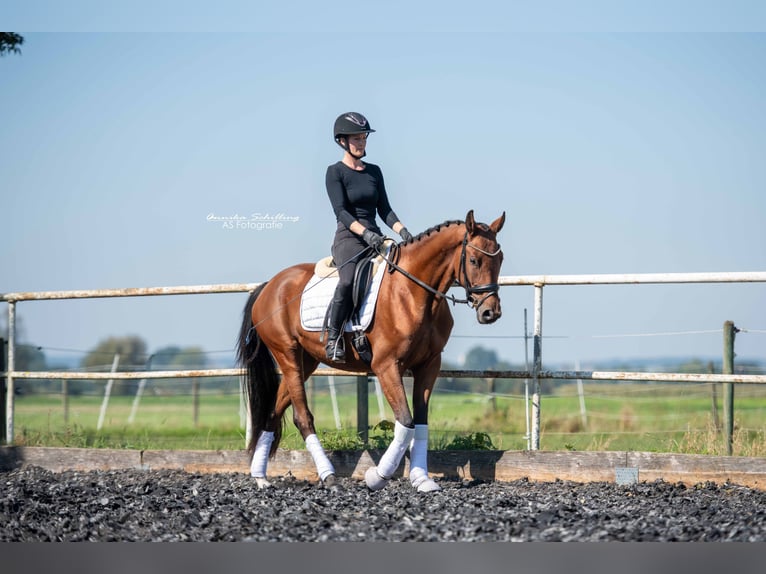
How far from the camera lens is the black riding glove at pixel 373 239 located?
21.5ft

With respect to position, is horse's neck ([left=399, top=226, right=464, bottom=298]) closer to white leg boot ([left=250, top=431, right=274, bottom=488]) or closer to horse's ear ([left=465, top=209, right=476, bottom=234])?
horse's ear ([left=465, top=209, right=476, bottom=234])

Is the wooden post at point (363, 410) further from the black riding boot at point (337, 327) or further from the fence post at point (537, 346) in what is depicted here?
the fence post at point (537, 346)

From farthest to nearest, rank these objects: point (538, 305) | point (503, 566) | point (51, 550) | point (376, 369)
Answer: point (538, 305) → point (376, 369) → point (51, 550) → point (503, 566)

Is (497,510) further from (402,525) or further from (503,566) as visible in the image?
(503,566)

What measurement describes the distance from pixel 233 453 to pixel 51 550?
9.85 ft

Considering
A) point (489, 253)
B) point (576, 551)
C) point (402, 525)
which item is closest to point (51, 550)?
point (402, 525)

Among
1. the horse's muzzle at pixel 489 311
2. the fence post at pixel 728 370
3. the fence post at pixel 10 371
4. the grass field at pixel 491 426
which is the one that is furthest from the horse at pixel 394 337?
the fence post at pixel 10 371

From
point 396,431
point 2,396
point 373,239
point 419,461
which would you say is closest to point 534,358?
point 419,461

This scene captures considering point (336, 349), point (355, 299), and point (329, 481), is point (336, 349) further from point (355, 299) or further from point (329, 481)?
point (329, 481)

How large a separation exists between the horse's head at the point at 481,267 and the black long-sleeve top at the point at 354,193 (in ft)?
3.24

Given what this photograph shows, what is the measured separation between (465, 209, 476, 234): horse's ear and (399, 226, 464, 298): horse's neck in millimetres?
182

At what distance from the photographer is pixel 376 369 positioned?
256 inches

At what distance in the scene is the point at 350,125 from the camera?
22.3 feet

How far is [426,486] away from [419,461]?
283mm
